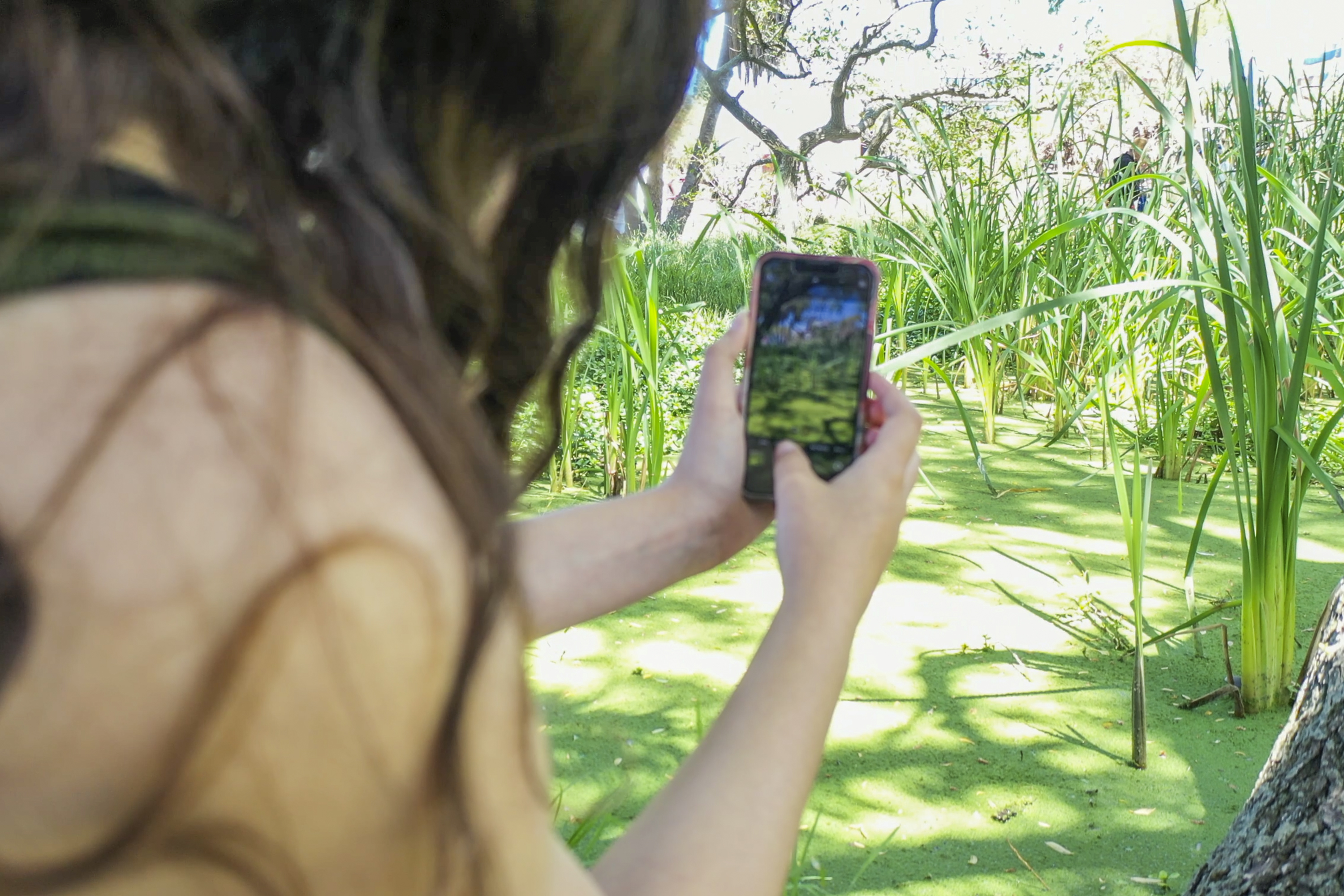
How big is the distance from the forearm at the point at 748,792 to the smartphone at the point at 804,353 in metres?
0.24

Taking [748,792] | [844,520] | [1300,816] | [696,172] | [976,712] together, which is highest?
[696,172]

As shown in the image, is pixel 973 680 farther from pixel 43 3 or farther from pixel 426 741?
pixel 43 3

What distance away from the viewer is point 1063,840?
1.42 metres

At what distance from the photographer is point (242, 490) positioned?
33 centimetres

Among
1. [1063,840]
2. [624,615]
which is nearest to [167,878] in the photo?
[1063,840]

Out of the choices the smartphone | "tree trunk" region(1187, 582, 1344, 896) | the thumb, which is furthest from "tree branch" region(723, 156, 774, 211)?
the thumb

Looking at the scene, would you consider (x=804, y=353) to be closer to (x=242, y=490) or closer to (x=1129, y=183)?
(x=242, y=490)

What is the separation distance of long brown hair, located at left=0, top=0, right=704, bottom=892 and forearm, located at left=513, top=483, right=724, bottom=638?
30cm

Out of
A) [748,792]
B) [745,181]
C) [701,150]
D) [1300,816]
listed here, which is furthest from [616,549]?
[745,181]

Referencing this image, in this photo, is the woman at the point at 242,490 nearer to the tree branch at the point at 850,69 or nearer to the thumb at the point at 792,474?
the thumb at the point at 792,474

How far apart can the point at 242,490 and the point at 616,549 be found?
60cm

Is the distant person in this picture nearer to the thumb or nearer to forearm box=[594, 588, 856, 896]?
the thumb

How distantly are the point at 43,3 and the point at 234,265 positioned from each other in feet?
0.41

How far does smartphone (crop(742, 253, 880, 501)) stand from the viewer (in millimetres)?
871
